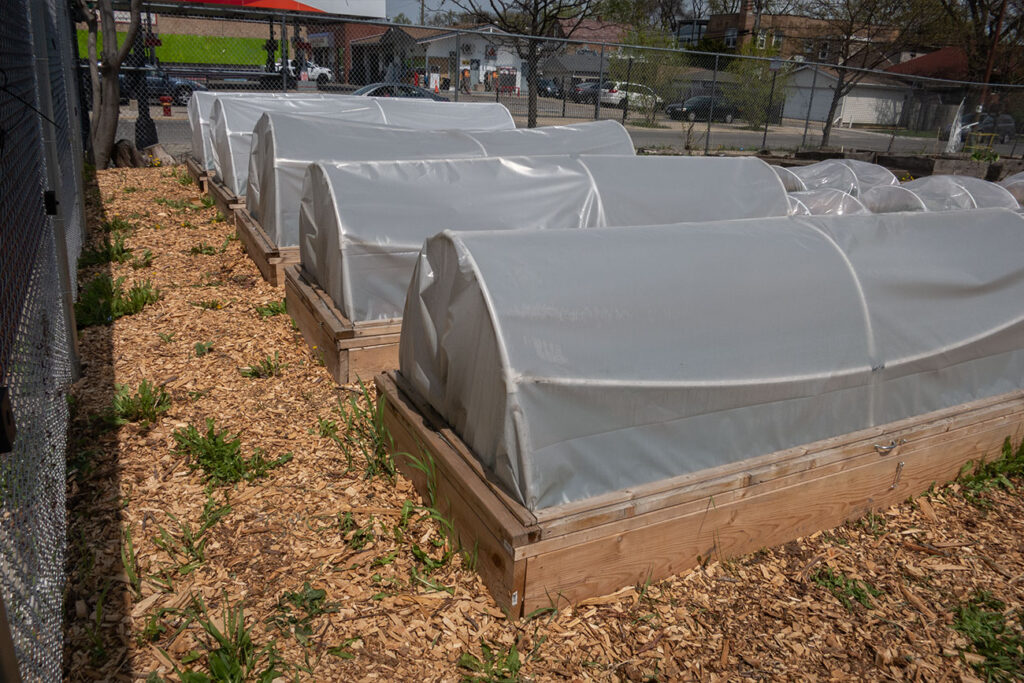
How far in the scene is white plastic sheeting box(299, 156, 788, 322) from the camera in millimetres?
5027

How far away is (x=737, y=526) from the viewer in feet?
10.7

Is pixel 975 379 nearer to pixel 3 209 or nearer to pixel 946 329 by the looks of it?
pixel 946 329

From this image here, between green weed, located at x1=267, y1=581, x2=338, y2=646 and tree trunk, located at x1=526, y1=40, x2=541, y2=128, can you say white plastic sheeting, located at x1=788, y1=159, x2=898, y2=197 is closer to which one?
tree trunk, located at x1=526, y1=40, x2=541, y2=128

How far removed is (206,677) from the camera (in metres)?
2.46

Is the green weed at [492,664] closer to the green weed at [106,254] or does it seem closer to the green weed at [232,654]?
the green weed at [232,654]

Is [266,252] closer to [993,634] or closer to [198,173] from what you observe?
[198,173]

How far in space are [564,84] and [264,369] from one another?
46.2 feet


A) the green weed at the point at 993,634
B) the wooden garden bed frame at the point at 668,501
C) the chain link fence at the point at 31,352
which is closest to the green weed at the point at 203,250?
the chain link fence at the point at 31,352

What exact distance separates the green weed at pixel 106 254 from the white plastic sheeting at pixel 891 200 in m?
8.56

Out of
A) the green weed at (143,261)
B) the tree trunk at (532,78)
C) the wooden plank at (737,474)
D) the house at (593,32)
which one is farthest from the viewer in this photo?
the house at (593,32)

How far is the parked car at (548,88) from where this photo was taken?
17.5 metres

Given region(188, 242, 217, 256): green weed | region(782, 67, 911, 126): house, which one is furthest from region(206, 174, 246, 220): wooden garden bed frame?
region(782, 67, 911, 126): house

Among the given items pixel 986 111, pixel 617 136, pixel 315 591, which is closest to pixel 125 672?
pixel 315 591

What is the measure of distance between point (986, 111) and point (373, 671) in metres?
31.3
